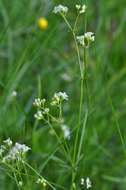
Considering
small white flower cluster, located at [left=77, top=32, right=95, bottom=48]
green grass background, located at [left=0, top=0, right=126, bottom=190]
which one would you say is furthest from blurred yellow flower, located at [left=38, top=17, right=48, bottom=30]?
small white flower cluster, located at [left=77, top=32, right=95, bottom=48]

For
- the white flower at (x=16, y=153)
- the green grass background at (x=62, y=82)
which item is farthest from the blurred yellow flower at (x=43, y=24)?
the white flower at (x=16, y=153)

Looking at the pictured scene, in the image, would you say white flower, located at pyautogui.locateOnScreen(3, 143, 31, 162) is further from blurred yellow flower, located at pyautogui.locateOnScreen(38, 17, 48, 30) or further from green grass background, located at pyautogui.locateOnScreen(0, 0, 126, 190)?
blurred yellow flower, located at pyautogui.locateOnScreen(38, 17, 48, 30)

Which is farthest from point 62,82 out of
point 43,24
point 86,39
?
point 86,39

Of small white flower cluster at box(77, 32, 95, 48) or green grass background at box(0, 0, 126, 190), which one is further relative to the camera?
green grass background at box(0, 0, 126, 190)

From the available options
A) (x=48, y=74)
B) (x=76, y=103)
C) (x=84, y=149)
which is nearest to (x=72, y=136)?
(x=84, y=149)

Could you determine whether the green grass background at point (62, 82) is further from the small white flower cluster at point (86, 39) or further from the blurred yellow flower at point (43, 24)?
the small white flower cluster at point (86, 39)

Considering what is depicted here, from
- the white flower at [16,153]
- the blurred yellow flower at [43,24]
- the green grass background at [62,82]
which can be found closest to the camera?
the white flower at [16,153]

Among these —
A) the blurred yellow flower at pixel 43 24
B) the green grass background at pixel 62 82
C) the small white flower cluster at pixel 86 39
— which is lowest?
the small white flower cluster at pixel 86 39

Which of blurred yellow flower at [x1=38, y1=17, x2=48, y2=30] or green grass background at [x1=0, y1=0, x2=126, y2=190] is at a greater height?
blurred yellow flower at [x1=38, y1=17, x2=48, y2=30]

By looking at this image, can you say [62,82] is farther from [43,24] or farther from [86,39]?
[86,39]
